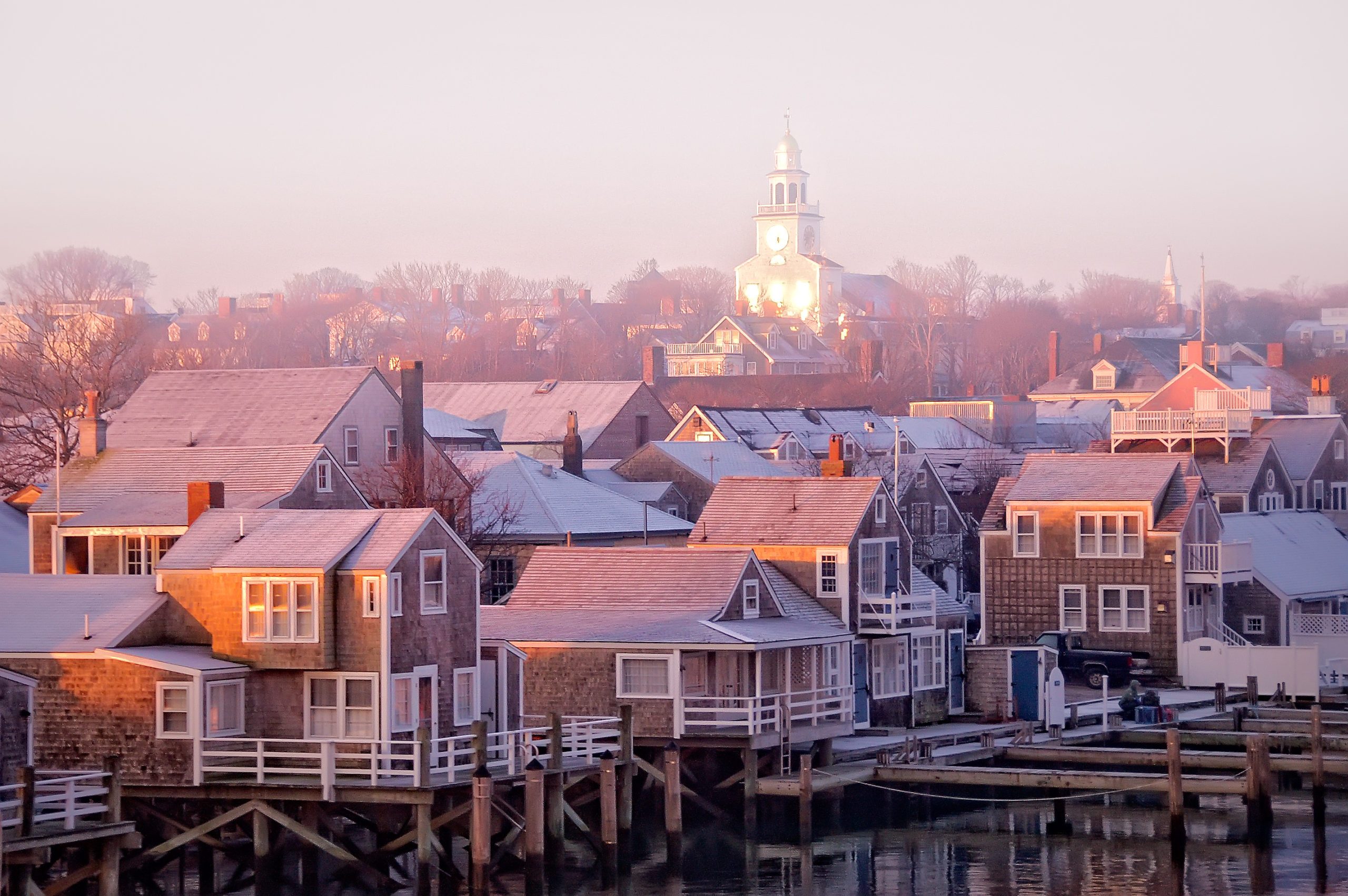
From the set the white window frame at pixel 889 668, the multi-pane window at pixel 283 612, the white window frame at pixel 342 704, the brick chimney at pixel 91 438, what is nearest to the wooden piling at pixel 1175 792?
the white window frame at pixel 889 668

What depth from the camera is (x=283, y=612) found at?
39.3 m

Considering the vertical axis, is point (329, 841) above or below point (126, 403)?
below

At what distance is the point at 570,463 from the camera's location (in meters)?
82.9

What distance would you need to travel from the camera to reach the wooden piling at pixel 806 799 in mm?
42844

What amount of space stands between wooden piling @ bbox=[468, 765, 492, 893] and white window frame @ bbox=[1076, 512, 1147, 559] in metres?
30.3

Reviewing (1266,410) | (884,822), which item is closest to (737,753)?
(884,822)

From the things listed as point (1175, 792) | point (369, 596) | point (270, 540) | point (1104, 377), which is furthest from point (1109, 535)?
point (1104, 377)

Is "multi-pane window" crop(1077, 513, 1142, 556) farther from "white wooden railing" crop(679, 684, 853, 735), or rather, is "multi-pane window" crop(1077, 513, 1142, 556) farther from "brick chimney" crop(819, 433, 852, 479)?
"white wooden railing" crop(679, 684, 853, 735)

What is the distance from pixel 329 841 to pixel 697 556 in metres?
13.3

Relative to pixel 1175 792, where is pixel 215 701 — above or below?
above

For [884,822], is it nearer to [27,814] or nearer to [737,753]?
[737,753]

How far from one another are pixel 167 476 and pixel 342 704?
18873mm

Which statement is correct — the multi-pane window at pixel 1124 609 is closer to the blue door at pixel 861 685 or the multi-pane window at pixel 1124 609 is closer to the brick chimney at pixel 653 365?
the blue door at pixel 861 685

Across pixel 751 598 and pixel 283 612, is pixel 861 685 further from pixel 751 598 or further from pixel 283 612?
pixel 283 612
